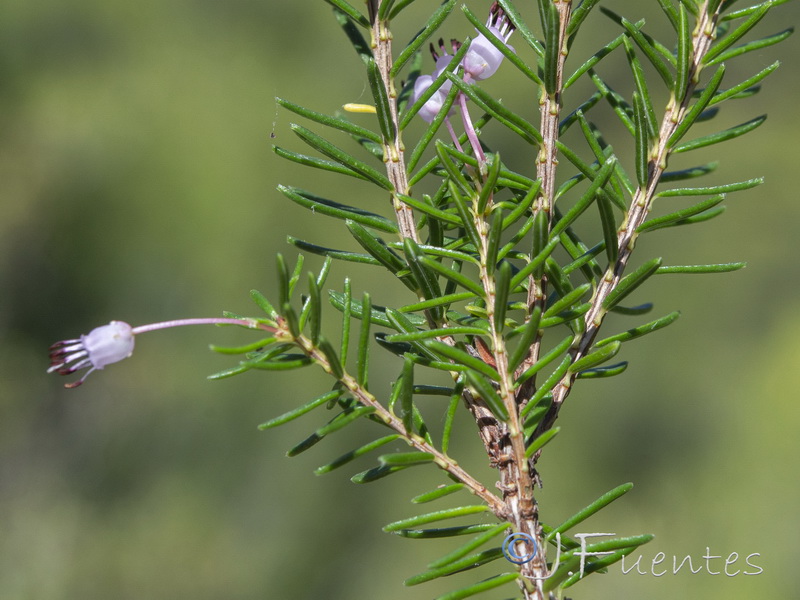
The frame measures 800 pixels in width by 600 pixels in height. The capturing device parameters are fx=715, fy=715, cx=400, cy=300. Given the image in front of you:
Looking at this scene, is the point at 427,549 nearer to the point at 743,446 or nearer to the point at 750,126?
the point at 743,446

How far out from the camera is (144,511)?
165cm

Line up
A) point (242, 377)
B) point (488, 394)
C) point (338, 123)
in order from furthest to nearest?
point (242, 377)
point (338, 123)
point (488, 394)

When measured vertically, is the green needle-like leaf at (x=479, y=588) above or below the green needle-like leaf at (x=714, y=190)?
below

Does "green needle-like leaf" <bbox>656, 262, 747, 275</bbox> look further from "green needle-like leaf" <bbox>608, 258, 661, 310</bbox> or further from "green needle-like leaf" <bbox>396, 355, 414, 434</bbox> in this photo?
"green needle-like leaf" <bbox>396, 355, 414, 434</bbox>

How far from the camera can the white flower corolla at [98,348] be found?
33cm

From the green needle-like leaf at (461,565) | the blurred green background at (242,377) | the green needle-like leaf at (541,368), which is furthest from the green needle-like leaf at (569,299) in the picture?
the blurred green background at (242,377)

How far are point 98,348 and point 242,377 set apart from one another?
1.38 metres

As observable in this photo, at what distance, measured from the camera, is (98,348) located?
1.07 feet

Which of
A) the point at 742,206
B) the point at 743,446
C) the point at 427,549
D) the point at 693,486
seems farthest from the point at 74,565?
the point at 742,206

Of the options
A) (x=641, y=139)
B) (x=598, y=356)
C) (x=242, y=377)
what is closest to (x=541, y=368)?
(x=598, y=356)

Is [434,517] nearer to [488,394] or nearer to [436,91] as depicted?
[488,394]

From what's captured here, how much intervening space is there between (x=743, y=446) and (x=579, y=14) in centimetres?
142

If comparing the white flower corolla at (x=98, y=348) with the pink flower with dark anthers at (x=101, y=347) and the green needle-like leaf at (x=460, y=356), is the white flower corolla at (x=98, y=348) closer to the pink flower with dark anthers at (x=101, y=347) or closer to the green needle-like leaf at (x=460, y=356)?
the pink flower with dark anthers at (x=101, y=347)

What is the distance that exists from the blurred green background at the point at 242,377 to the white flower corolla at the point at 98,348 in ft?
4.13
